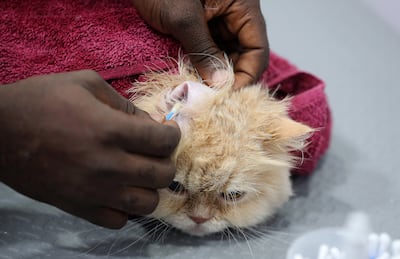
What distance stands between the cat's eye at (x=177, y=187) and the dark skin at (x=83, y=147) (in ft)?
0.23

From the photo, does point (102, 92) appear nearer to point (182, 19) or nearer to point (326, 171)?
point (182, 19)

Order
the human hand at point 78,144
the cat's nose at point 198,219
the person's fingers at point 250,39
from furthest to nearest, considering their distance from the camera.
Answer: the person's fingers at point 250,39
the cat's nose at point 198,219
the human hand at point 78,144

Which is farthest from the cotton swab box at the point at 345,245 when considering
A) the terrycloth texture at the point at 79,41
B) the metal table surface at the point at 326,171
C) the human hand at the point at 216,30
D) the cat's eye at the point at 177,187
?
the terrycloth texture at the point at 79,41

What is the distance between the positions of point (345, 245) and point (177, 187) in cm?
38

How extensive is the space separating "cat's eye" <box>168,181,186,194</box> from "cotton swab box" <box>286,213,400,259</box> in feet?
0.86

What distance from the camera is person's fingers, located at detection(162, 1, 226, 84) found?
1055 millimetres

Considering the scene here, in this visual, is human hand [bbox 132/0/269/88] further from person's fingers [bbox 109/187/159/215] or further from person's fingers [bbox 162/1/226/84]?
person's fingers [bbox 109/187/159/215]

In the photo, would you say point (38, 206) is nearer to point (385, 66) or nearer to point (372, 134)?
point (372, 134)

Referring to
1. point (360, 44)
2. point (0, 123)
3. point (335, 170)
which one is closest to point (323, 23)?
point (360, 44)

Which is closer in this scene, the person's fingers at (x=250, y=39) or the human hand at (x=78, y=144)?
the human hand at (x=78, y=144)

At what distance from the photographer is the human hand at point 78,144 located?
0.82 metres

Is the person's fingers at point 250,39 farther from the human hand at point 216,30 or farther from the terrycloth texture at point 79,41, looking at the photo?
the terrycloth texture at point 79,41

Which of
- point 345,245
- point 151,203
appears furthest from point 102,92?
point 345,245

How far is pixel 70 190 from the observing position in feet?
2.81
